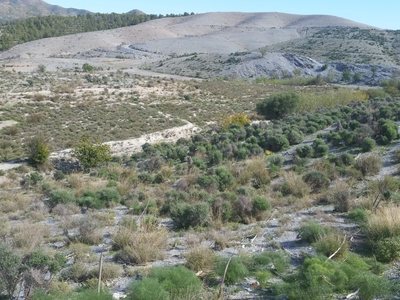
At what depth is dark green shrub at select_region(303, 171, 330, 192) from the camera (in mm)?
17062

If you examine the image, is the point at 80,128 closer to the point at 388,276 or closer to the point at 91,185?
the point at 91,185

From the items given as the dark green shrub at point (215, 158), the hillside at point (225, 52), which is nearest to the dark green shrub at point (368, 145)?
the dark green shrub at point (215, 158)

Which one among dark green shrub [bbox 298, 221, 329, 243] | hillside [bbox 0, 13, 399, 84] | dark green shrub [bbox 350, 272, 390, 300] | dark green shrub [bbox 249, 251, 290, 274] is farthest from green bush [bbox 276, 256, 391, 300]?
hillside [bbox 0, 13, 399, 84]

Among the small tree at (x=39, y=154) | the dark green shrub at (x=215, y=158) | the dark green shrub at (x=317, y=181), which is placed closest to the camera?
the dark green shrub at (x=317, y=181)

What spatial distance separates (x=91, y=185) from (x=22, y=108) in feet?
92.8

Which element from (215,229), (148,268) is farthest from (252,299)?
(215,229)

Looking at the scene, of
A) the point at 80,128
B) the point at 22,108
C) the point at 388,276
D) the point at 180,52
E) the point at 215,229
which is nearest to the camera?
the point at 388,276

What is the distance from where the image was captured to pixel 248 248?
11.7 metres

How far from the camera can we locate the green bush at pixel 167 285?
27.2 feet

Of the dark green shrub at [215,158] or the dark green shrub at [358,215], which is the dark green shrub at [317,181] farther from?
the dark green shrub at [215,158]

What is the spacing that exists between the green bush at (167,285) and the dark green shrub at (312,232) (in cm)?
347

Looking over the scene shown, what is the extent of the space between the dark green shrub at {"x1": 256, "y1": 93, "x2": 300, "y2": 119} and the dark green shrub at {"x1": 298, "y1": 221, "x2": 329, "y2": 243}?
38709 millimetres

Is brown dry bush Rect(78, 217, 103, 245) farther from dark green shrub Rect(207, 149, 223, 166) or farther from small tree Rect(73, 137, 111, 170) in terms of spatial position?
small tree Rect(73, 137, 111, 170)

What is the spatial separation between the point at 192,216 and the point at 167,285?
478cm
